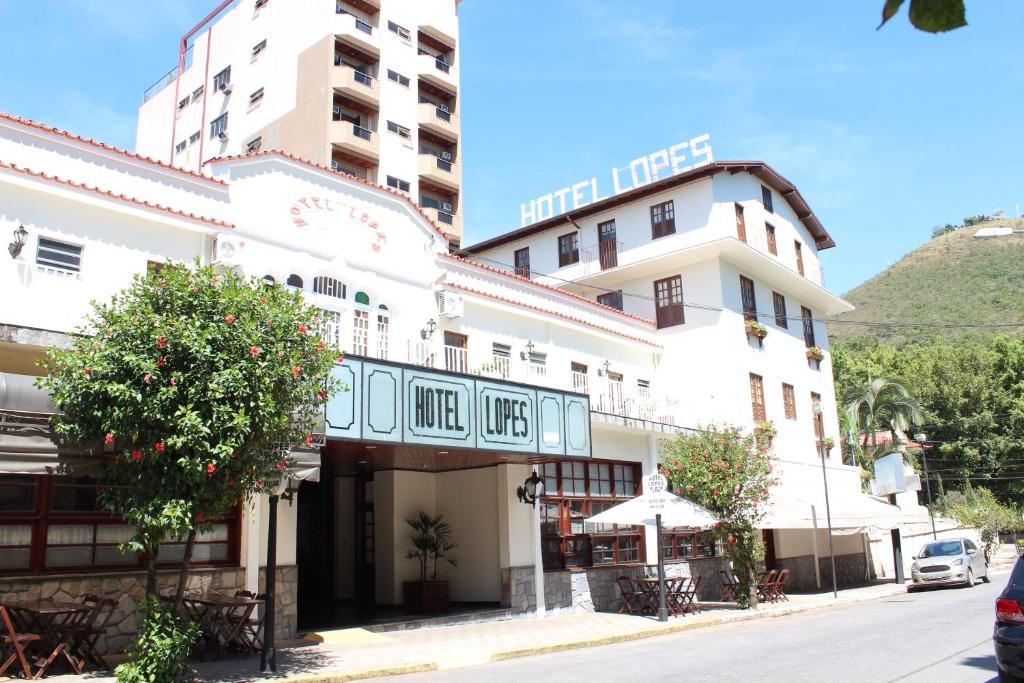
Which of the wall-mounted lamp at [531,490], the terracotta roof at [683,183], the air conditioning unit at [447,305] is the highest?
the terracotta roof at [683,183]

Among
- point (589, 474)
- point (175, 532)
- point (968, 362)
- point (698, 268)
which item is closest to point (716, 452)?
point (589, 474)

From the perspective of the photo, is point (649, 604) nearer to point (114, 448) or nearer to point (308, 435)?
point (308, 435)

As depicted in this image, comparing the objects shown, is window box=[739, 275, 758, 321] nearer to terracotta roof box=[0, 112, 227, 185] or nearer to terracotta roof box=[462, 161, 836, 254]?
terracotta roof box=[462, 161, 836, 254]

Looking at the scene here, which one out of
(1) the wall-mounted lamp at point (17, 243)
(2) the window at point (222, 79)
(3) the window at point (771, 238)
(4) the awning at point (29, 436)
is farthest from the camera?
(2) the window at point (222, 79)

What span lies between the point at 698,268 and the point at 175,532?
20793mm

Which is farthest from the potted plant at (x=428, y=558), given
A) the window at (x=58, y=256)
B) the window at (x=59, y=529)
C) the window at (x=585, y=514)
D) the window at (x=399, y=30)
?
the window at (x=399, y=30)

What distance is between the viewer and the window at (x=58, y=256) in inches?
513

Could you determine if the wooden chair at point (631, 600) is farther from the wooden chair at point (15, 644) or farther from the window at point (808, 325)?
the window at point (808, 325)

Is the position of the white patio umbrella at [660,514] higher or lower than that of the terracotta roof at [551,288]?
lower

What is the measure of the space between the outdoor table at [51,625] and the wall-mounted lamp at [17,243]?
5.04 metres

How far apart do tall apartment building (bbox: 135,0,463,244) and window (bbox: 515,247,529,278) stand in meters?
6.13

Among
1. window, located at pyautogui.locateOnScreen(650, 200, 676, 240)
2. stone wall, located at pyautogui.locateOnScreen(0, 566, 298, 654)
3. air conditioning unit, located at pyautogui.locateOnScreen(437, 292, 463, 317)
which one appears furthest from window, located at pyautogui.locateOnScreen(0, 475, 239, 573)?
window, located at pyautogui.locateOnScreen(650, 200, 676, 240)

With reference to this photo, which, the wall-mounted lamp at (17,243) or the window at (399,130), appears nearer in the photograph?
the wall-mounted lamp at (17,243)

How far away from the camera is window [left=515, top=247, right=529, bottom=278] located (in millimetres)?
32094
